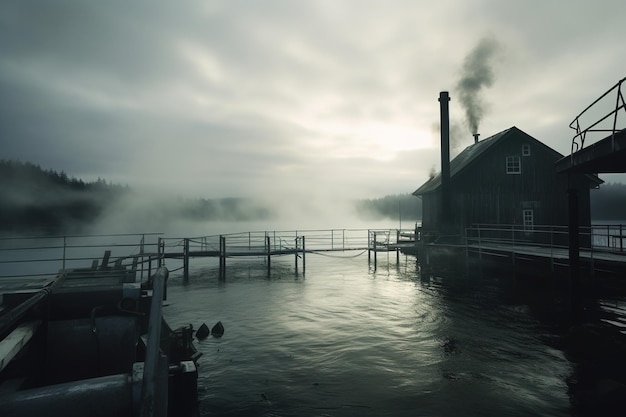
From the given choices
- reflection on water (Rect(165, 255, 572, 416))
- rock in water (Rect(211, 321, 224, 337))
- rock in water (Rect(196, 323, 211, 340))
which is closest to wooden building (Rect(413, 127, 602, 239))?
reflection on water (Rect(165, 255, 572, 416))

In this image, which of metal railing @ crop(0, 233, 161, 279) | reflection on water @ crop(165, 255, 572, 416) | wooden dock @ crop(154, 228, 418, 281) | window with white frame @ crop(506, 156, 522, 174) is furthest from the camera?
window with white frame @ crop(506, 156, 522, 174)

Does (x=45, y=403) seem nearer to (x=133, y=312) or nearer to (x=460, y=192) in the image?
(x=133, y=312)

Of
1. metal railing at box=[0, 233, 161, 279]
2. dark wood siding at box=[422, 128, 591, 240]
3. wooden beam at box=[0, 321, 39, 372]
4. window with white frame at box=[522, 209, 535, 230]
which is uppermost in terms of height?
dark wood siding at box=[422, 128, 591, 240]

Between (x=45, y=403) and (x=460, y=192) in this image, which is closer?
(x=45, y=403)

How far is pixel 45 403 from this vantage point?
3402 mm

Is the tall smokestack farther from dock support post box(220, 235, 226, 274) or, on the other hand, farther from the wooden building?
dock support post box(220, 235, 226, 274)

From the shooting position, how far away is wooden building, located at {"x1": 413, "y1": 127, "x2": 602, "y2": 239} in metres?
27.4

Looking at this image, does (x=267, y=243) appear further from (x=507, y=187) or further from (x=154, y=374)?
(x=154, y=374)

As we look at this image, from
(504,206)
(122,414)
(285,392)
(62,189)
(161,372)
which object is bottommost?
(285,392)

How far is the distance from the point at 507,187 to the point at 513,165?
194 cm

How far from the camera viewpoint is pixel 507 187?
28.0 m

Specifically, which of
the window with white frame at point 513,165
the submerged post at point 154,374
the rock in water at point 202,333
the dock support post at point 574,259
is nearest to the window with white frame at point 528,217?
the window with white frame at point 513,165

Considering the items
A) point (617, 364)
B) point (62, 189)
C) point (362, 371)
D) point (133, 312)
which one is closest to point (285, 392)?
point (362, 371)

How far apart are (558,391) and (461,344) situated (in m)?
3.13
